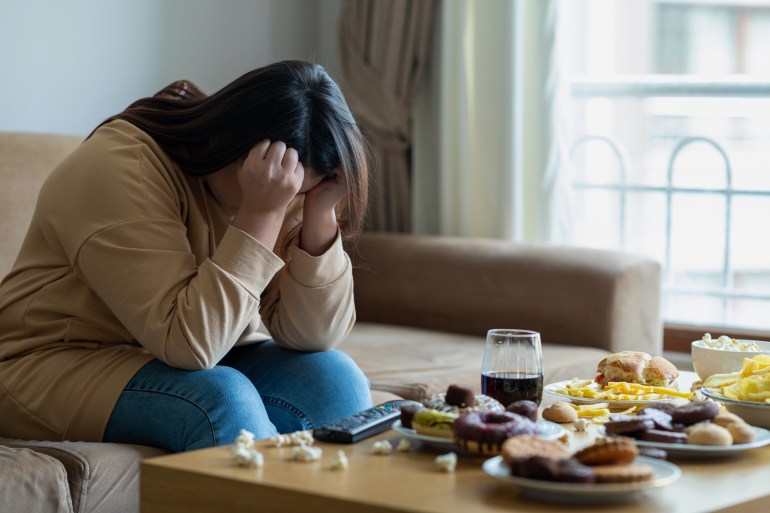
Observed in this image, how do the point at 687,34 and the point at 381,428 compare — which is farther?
the point at 687,34

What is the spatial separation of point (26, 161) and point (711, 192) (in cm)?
181

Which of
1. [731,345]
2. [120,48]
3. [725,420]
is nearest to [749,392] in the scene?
[725,420]

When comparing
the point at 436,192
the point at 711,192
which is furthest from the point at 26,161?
the point at 711,192

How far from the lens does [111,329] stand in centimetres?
155

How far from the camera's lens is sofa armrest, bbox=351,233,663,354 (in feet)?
8.45

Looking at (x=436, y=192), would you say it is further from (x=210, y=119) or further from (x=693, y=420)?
(x=693, y=420)

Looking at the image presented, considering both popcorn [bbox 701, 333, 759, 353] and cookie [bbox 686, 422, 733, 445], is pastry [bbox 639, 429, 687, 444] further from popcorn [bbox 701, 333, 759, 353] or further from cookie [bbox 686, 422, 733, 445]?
popcorn [bbox 701, 333, 759, 353]

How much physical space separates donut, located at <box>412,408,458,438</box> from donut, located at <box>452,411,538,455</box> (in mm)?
20

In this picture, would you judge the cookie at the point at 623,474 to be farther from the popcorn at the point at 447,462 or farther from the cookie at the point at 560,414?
the cookie at the point at 560,414

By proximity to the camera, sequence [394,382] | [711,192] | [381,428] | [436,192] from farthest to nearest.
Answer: [436,192], [711,192], [394,382], [381,428]

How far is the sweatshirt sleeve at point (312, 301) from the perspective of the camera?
66.4 inches

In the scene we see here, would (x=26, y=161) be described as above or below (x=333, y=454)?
above

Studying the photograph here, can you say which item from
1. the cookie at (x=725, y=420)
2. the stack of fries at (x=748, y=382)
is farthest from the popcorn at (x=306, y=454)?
the stack of fries at (x=748, y=382)

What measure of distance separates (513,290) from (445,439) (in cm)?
156
